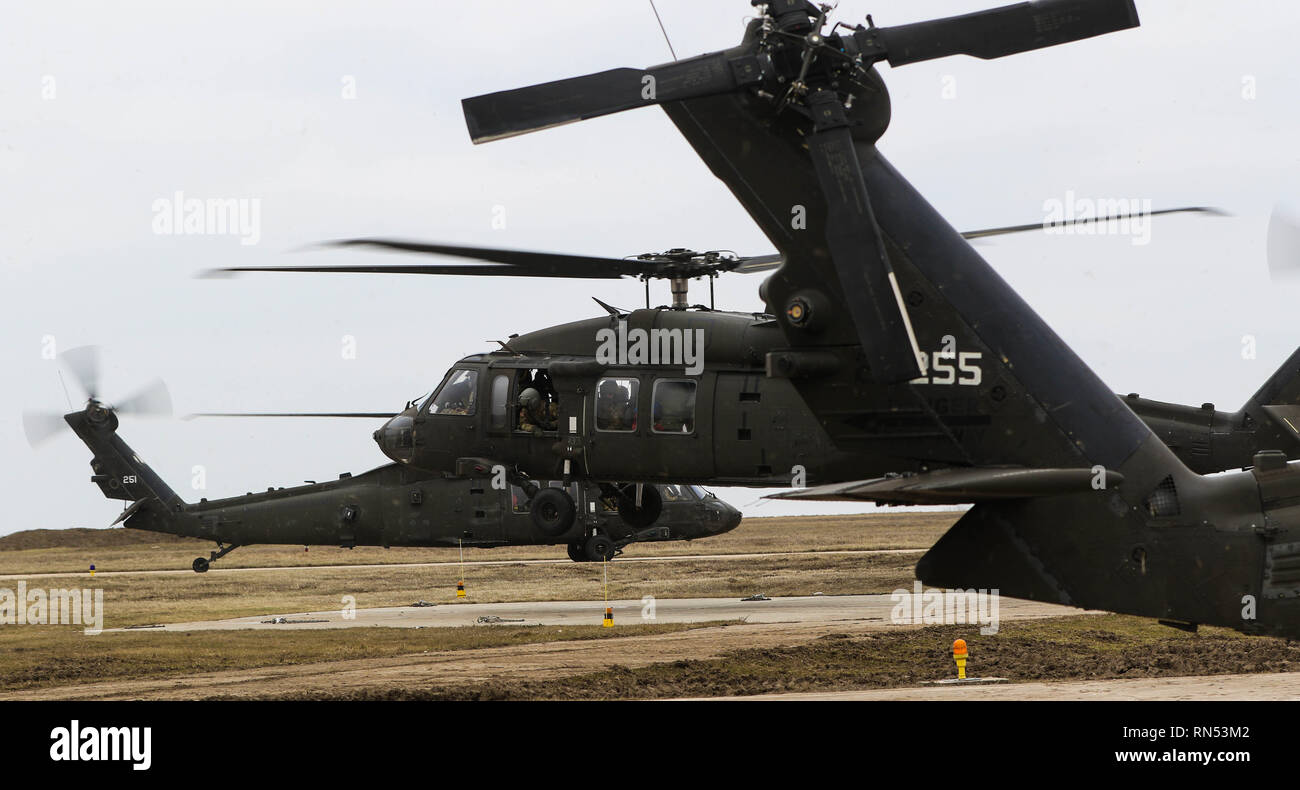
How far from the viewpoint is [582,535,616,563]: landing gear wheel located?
90.2ft

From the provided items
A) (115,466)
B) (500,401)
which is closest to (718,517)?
(500,401)

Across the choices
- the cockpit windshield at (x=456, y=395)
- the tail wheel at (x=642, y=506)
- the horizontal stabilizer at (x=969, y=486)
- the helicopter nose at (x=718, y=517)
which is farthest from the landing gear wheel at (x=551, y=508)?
the horizontal stabilizer at (x=969, y=486)

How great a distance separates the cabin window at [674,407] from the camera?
14500 mm

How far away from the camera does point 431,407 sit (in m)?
18.0

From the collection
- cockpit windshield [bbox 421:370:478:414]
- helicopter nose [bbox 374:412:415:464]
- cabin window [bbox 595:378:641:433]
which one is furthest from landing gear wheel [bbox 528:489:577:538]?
cabin window [bbox 595:378:641:433]

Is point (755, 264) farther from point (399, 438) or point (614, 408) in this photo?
point (399, 438)

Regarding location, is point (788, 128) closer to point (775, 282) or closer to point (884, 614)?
point (775, 282)

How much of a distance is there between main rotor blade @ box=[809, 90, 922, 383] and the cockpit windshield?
8.75 m

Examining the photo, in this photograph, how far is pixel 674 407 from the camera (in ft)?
47.9

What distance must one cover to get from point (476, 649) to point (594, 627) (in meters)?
3.21

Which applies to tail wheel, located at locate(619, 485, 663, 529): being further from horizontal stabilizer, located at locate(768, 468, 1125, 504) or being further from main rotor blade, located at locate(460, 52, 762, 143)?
main rotor blade, located at locate(460, 52, 762, 143)

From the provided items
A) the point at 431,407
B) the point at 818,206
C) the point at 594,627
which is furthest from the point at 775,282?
the point at 594,627

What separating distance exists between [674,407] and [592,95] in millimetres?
5898
